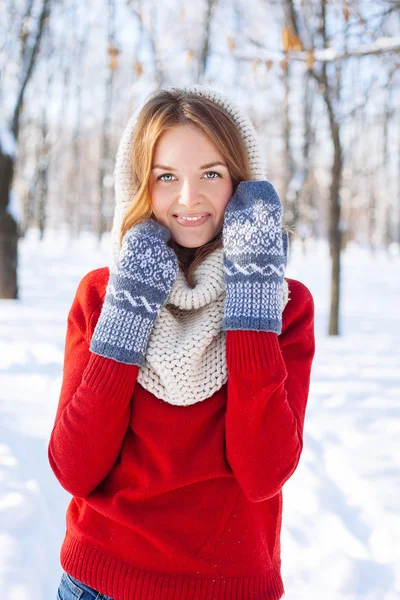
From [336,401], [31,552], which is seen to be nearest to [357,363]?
[336,401]

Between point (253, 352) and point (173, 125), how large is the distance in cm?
59

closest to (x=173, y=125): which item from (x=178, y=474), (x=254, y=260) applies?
(x=254, y=260)

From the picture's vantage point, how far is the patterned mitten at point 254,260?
1.32 m

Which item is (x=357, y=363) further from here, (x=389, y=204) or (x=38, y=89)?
(x=389, y=204)

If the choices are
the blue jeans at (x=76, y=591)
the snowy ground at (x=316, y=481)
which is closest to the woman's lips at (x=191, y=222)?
the blue jeans at (x=76, y=591)

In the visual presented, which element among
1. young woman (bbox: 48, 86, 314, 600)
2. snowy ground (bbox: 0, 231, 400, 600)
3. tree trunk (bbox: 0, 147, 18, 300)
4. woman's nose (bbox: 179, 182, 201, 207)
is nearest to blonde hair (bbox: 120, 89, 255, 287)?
young woman (bbox: 48, 86, 314, 600)

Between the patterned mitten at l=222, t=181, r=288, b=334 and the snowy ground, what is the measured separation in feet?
4.93

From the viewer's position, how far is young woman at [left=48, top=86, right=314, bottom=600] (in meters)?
1.27

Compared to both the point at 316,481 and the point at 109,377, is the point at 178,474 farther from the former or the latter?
the point at 316,481

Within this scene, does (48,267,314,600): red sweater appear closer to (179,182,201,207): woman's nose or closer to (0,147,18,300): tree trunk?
(179,182,201,207): woman's nose

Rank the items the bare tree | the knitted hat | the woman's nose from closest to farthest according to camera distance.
→ the woman's nose
the knitted hat
the bare tree

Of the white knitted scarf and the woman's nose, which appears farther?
the woman's nose

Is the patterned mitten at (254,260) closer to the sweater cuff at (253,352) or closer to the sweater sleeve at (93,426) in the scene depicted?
the sweater cuff at (253,352)

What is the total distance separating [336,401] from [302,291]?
3.37 m
